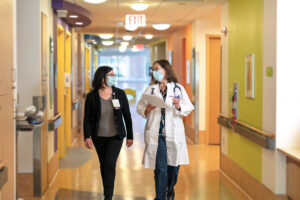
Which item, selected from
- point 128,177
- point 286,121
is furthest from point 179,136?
point 128,177

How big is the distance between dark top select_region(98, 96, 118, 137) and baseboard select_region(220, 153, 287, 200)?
1.94 m

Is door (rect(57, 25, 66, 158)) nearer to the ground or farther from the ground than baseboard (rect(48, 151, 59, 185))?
farther from the ground

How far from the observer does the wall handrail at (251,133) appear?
5348 mm

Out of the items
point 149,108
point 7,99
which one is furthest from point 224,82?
point 7,99

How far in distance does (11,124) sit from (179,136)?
6.15ft

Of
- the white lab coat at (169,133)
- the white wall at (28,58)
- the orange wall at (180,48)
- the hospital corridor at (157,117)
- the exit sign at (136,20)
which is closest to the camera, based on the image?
the hospital corridor at (157,117)

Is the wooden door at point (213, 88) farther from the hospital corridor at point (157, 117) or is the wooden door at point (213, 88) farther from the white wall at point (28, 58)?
the white wall at point (28, 58)

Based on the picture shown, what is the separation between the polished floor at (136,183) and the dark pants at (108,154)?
29.2 inches

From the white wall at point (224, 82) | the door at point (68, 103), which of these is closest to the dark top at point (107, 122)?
the white wall at point (224, 82)

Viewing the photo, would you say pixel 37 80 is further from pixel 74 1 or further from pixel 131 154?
pixel 131 154

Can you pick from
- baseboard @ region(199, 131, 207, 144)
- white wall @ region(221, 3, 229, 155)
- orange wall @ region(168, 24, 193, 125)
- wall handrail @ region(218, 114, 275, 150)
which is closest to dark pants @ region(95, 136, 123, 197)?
wall handrail @ region(218, 114, 275, 150)

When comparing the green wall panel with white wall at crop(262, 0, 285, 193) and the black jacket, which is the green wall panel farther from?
the black jacket

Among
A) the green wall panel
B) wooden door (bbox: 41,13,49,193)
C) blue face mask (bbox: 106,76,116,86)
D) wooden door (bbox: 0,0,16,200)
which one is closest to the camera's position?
wooden door (bbox: 0,0,16,200)

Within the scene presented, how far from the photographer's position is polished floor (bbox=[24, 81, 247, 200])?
6312 millimetres
